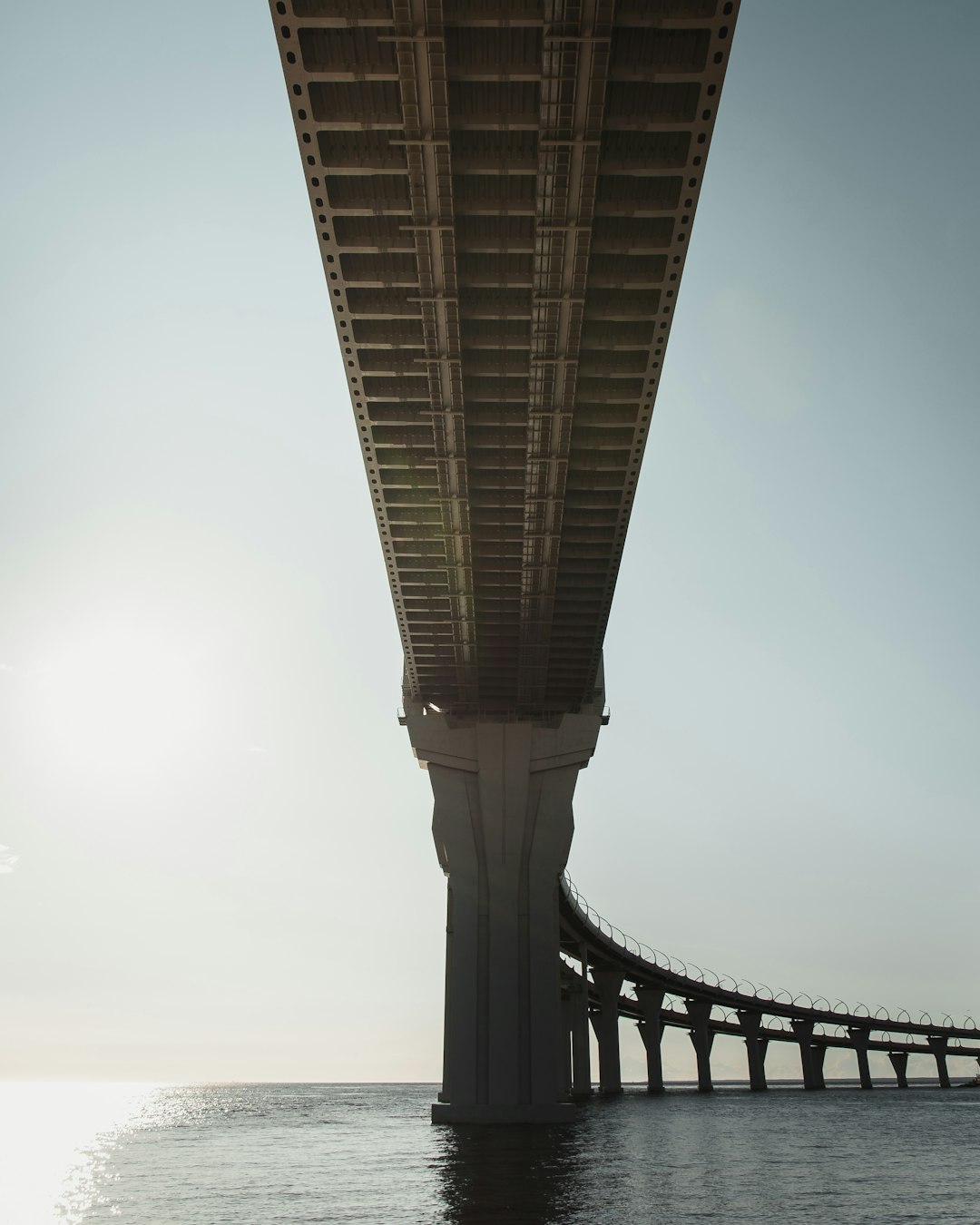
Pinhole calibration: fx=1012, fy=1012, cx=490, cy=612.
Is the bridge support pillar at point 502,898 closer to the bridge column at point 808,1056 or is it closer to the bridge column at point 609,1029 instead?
the bridge column at point 609,1029

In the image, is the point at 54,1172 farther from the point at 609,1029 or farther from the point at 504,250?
the point at 609,1029

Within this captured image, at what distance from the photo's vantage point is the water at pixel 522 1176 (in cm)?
1956

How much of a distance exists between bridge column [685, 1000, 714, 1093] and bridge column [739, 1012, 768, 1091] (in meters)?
4.20

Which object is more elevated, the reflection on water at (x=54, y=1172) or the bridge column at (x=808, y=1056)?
the bridge column at (x=808, y=1056)

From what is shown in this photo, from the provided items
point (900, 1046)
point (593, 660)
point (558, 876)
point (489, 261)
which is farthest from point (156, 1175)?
point (900, 1046)

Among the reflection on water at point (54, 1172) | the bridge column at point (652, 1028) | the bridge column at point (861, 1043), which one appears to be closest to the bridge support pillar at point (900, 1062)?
the bridge column at point (861, 1043)

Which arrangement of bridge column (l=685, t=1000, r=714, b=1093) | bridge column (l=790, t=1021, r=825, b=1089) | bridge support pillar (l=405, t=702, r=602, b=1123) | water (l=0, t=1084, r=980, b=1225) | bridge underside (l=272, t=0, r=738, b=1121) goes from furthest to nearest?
1. bridge column (l=790, t=1021, r=825, b=1089)
2. bridge column (l=685, t=1000, r=714, b=1093)
3. bridge support pillar (l=405, t=702, r=602, b=1123)
4. bridge underside (l=272, t=0, r=738, b=1121)
5. water (l=0, t=1084, r=980, b=1225)

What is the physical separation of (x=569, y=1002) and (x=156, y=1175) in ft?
179

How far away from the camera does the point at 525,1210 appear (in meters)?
18.6

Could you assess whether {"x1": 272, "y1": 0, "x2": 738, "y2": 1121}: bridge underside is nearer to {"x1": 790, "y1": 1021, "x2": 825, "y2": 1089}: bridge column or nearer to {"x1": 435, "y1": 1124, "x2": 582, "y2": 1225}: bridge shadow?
{"x1": 435, "y1": 1124, "x2": 582, "y2": 1225}: bridge shadow

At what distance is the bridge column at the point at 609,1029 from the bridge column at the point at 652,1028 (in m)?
7.52

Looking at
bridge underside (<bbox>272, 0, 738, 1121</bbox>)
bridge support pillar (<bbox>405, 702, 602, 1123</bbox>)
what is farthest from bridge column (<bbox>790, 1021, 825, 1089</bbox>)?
bridge underside (<bbox>272, 0, 738, 1121</bbox>)

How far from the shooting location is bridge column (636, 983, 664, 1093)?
295 feet

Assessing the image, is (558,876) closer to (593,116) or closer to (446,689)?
(446,689)
